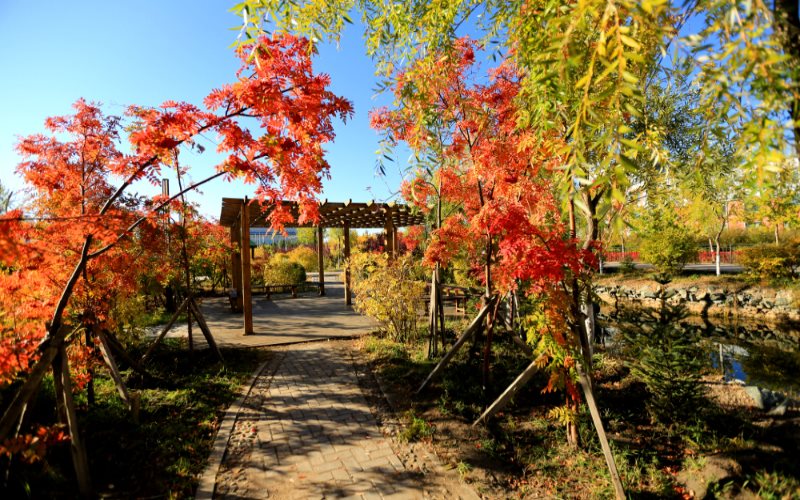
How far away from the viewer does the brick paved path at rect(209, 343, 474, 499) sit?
3100 millimetres

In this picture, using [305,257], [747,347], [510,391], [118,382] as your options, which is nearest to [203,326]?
[118,382]

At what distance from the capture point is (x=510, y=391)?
383 cm

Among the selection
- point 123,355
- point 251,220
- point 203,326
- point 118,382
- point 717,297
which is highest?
point 251,220

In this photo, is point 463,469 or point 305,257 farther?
point 305,257

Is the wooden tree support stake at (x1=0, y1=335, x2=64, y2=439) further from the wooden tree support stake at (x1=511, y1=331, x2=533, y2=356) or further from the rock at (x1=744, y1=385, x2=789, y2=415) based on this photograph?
the rock at (x1=744, y1=385, x2=789, y2=415)

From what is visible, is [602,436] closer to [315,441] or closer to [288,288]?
[315,441]

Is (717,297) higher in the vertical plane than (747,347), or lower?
higher

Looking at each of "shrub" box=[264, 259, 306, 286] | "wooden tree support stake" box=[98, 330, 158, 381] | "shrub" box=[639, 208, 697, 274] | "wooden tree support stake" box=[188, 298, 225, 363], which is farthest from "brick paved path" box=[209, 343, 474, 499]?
"shrub" box=[639, 208, 697, 274]

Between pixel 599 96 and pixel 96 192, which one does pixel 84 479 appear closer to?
pixel 96 192

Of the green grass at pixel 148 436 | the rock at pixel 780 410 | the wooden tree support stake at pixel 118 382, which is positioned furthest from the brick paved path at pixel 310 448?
the rock at pixel 780 410

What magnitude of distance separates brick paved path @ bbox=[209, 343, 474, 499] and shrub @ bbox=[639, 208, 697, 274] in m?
16.0

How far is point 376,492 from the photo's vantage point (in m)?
3.02

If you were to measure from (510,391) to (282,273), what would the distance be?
15.2 metres

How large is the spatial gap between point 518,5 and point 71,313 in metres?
6.20
